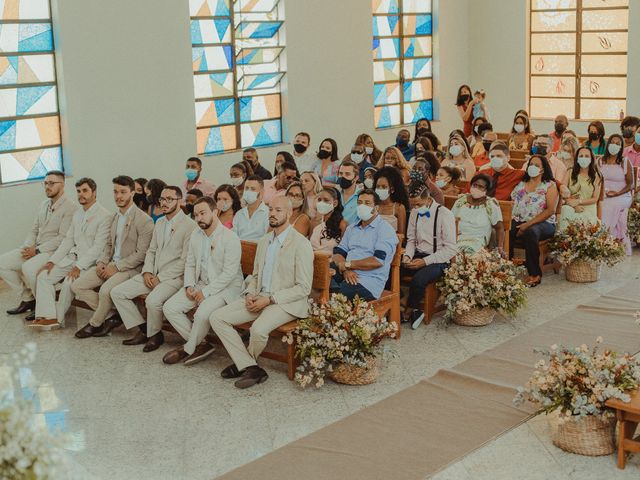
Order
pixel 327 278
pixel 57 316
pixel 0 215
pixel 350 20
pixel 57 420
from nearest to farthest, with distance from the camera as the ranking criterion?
1. pixel 57 420
2. pixel 327 278
3. pixel 57 316
4. pixel 0 215
5. pixel 350 20

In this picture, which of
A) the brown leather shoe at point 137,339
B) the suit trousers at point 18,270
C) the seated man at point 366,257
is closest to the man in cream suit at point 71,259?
the suit trousers at point 18,270

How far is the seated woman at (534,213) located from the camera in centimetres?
930

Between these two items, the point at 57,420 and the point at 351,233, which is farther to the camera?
the point at 351,233

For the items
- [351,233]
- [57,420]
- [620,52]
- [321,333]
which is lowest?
[57,420]

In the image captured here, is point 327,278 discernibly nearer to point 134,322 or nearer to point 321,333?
point 321,333

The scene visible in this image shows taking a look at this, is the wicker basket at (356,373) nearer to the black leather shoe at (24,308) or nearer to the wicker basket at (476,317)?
the wicker basket at (476,317)

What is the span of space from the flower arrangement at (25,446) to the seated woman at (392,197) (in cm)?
598

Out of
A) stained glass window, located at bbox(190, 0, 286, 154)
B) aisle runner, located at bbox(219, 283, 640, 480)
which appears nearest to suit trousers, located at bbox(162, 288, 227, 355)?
aisle runner, located at bbox(219, 283, 640, 480)

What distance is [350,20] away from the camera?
14180mm

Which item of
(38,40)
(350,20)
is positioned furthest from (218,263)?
(350,20)

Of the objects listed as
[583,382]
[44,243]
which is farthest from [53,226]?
[583,382]

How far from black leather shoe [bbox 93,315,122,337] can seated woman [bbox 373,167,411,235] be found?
98.3 inches

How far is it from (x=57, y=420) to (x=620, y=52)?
11631mm

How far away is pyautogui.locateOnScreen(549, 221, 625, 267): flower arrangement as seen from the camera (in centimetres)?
914
